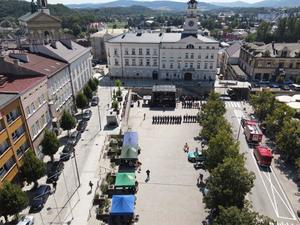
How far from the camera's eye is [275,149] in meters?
46.6

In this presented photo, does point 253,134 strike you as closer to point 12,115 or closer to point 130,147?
point 130,147

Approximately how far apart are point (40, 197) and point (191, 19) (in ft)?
227

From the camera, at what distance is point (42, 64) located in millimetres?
49031

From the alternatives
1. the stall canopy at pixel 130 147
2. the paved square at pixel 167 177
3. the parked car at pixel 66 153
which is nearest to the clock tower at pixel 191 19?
the paved square at pixel 167 177

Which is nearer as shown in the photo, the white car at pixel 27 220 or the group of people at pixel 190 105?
the white car at pixel 27 220

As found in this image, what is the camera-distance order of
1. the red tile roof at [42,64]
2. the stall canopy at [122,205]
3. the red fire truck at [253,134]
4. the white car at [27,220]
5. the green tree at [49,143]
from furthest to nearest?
the red fire truck at [253,134]
the red tile roof at [42,64]
the green tree at [49,143]
the stall canopy at [122,205]
the white car at [27,220]

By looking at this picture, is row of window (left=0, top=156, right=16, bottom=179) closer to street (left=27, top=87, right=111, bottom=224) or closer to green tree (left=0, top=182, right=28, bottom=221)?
green tree (left=0, top=182, right=28, bottom=221)

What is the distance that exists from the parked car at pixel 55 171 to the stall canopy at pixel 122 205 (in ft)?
37.0

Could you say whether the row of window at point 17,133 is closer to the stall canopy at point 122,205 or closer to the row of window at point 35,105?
the row of window at point 35,105

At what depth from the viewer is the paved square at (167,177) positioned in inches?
1248

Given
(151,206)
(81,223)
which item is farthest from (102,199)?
(151,206)

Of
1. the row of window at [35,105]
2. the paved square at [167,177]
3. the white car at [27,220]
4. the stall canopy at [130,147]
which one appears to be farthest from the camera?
the stall canopy at [130,147]

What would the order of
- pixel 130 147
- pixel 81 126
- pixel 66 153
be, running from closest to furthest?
pixel 130 147
pixel 66 153
pixel 81 126

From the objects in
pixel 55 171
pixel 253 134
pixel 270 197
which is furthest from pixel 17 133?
pixel 253 134
